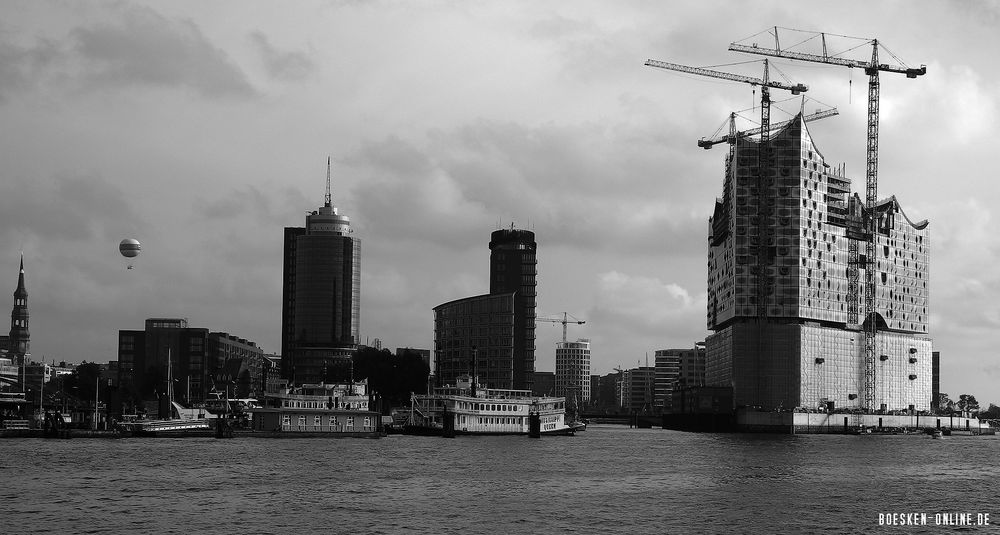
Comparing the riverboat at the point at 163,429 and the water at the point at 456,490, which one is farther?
the riverboat at the point at 163,429

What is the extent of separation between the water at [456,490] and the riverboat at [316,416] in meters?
13.9

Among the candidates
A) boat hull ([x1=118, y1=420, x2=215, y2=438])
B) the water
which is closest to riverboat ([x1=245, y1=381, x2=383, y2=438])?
boat hull ([x1=118, y1=420, x2=215, y2=438])

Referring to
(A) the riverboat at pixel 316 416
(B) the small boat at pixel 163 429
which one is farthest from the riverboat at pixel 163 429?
(A) the riverboat at pixel 316 416

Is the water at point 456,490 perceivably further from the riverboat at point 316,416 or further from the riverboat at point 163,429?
A: the riverboat at point 163,429

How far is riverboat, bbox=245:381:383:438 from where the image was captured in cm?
18450

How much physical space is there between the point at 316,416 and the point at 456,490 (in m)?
80.0

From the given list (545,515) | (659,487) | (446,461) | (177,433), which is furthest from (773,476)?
(177,433)

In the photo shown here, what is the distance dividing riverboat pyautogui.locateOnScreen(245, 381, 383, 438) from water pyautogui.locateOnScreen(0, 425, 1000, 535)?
13922 mm

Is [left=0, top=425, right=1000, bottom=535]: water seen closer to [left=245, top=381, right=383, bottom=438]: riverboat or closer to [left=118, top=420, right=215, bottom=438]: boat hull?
[left=245, top=381, right=383, bottom=438]: riverboat

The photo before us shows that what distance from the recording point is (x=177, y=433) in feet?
639

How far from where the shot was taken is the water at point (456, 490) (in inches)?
3435

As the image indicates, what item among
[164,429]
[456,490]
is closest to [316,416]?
[164,429]

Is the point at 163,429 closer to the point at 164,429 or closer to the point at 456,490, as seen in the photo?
the point at 164,429

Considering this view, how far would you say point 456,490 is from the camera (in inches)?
4259
